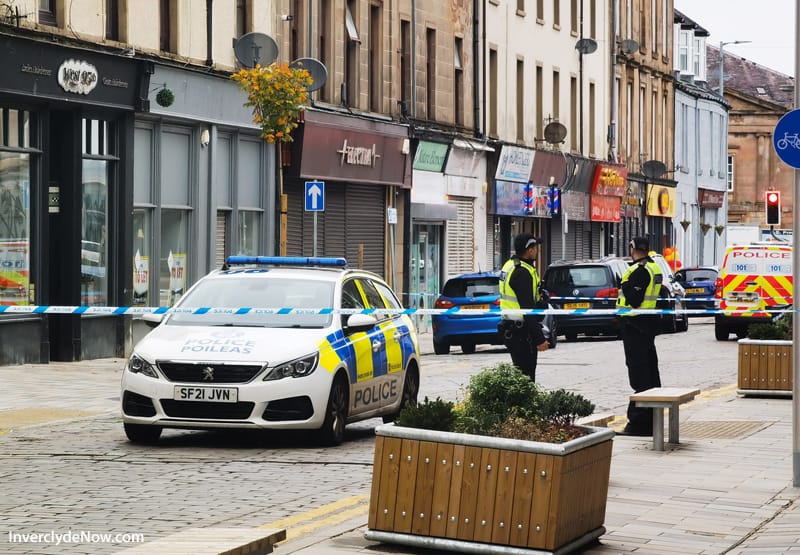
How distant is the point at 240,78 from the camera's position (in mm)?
27891

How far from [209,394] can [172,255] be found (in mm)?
15567

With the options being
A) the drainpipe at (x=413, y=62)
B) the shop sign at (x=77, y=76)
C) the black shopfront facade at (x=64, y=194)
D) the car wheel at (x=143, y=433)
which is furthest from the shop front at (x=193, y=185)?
the car wheel at (x=143, y=433)

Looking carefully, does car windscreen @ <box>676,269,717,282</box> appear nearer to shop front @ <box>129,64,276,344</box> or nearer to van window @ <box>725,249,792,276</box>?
van window @ <box>725,249,792,276</box>

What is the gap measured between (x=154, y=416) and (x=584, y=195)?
136 ft

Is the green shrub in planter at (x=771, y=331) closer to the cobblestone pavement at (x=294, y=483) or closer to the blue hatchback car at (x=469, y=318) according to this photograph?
the cobblestone pavement at (x=294, y=483)

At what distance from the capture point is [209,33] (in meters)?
29.6

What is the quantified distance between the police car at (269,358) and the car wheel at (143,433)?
1cm

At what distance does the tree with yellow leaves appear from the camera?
2778 centimetres

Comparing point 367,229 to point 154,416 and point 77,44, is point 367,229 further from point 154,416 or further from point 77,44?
point 154,416

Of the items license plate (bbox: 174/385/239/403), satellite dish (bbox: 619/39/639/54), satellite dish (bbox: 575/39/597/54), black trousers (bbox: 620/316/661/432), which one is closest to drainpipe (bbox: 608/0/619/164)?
satellite dish (bbox: 619/39/639/54)

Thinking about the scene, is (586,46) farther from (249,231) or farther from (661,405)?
(661,405)

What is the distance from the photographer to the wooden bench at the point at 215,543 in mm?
6953

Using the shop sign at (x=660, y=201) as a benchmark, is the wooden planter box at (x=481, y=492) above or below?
below

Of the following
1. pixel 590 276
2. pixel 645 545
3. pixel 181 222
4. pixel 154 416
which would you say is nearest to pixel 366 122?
pixel 590 276
